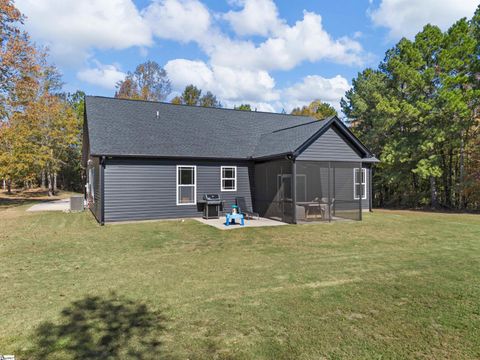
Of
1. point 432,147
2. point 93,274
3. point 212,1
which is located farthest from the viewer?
point 432,147

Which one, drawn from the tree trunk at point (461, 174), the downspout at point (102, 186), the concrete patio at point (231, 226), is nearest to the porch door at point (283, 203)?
the concrete patio at point (231, 226)

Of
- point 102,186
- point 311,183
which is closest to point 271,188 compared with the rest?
point 311,183

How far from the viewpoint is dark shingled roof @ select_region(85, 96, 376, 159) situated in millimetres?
12820

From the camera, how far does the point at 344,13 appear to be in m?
13.2

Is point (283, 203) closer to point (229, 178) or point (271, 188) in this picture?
point (271, 188)

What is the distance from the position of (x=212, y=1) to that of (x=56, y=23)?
8109 mm

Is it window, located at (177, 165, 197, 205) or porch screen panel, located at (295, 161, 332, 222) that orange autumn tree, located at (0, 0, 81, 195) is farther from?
porch screen panel, located at (295, 161, 332, 222)

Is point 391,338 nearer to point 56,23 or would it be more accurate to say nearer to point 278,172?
point 278,172

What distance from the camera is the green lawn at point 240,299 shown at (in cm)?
324

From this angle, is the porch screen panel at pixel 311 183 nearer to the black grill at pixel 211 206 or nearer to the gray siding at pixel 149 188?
the gray siding at pixel 149 188

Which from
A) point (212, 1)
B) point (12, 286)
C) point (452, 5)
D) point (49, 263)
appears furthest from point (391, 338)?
point (452, 5)

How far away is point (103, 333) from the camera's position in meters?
3.51

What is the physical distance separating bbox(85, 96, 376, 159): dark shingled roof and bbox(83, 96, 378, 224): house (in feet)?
0.14

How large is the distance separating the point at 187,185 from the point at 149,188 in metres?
1.60
